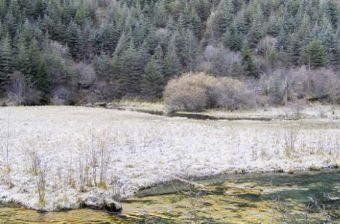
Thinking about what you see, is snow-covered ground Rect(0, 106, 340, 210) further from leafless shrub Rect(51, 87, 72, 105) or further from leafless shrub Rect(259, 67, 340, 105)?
leafless shrub Rect(51, 87, 72, 105)

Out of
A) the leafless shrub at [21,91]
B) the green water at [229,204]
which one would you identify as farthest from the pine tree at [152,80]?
the green water at [229,204]

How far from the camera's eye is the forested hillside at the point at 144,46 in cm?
7444

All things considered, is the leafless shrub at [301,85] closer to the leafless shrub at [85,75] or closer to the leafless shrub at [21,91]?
the leafless shrub at [85,75]

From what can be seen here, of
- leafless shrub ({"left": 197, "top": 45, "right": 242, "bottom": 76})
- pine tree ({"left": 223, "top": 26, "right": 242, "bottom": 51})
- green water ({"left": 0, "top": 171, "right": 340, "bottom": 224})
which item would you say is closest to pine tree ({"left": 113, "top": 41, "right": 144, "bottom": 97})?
leafless shrub ({"left": 197, "top": 45, "right": 242, "bottom": 76})

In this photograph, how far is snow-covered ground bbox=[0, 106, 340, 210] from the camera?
15039 millimetres

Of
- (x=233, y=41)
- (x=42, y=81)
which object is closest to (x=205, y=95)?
(x=42, y=81)

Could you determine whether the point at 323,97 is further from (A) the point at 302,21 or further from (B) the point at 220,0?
(B) the point at 220,0

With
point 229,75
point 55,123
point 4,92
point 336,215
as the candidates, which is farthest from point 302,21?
point 336,215

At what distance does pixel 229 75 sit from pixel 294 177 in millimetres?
60810

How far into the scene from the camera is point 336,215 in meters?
13.0

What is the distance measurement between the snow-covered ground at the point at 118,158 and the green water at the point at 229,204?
0.86 m

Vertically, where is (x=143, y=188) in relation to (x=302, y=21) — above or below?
below

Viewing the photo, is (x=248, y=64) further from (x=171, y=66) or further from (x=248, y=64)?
(x=171, y=66)

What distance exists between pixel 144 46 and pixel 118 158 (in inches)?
2603
